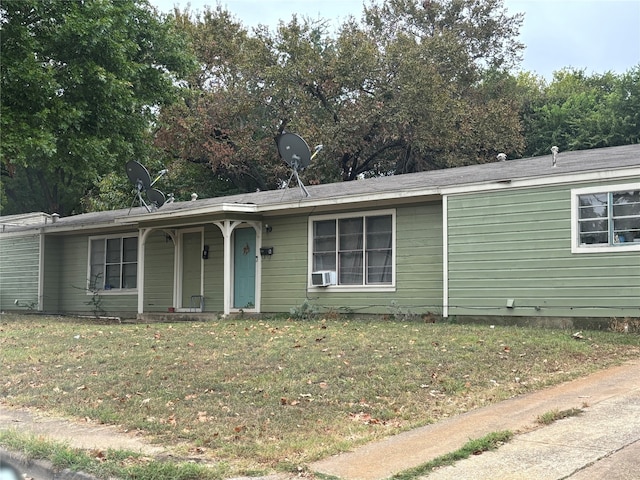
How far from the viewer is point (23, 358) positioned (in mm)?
9445

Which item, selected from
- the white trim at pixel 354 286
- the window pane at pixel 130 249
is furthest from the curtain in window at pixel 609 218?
the window pane at pixel 130 249

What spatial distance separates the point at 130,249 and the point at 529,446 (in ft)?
49.5

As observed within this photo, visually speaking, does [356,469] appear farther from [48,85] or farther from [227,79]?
[227,79]

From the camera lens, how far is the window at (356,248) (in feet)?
45.9

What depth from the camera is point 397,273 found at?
1367 cm

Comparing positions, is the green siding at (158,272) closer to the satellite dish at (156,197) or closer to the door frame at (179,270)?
the door frame at (179,270)

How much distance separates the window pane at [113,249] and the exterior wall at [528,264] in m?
10.1

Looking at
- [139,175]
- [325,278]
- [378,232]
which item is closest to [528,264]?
[378,232]

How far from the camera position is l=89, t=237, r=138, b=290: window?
18.5 meters

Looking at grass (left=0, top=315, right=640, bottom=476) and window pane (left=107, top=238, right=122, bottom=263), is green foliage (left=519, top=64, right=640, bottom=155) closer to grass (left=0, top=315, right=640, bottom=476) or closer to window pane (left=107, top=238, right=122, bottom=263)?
window pane (left=107, top=238, right=122, bottom=263)

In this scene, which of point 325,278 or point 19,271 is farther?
point 19,271

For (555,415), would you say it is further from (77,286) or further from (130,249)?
(77,286)

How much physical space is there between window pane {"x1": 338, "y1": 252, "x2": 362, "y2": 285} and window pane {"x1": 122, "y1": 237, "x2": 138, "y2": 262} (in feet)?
21.8

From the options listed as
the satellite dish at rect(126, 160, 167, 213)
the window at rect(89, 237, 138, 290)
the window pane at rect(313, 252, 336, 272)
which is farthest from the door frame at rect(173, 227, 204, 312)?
the window pane at rect(313, 252, 336, 272)
